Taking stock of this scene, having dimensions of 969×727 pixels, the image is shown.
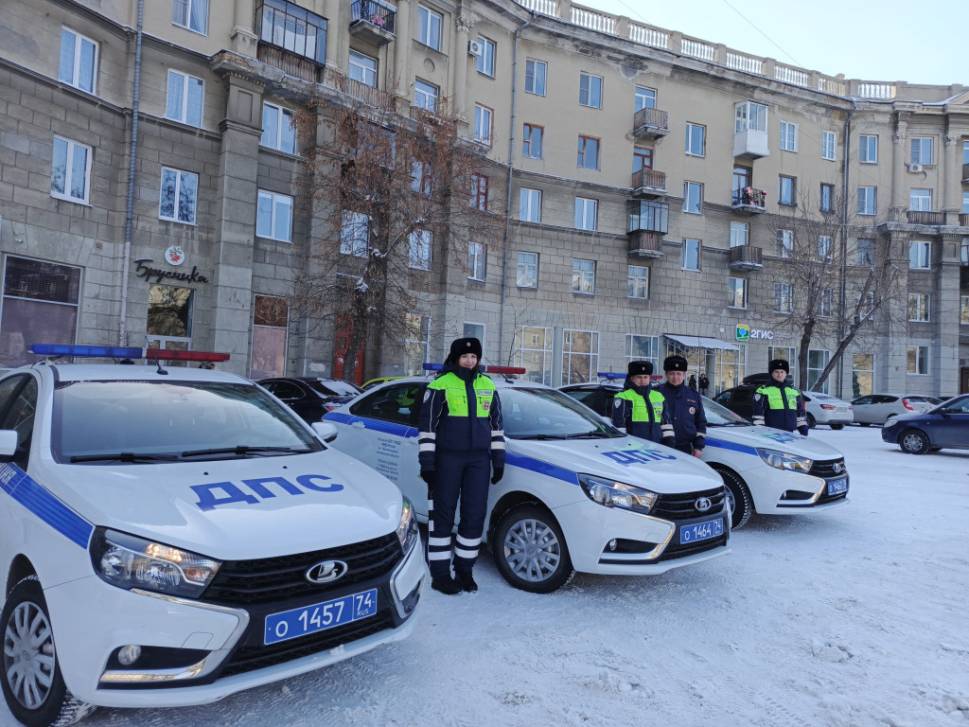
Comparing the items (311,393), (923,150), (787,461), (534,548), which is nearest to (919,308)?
(923,150)

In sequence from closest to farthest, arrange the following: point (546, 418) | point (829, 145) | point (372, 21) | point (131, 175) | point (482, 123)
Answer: point (546, 418) → point (131, 175) → point (372, 21) → point (482, 123) → point (829, 145)

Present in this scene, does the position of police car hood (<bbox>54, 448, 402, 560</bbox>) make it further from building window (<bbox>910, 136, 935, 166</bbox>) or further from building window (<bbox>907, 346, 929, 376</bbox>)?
building window (<bbox>910, 136, 935, 166</bbox>)

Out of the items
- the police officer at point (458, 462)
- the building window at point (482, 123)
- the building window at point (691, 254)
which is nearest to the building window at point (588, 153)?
the building window at point (482, 123)

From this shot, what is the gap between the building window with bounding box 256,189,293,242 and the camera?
21.6m

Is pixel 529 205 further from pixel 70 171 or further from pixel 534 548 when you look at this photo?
pixel 534 548

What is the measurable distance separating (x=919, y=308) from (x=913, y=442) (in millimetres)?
27482

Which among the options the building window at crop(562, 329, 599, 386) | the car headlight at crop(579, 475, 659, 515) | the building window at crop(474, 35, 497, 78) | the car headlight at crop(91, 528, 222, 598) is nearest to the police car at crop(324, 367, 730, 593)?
the car headlight at crop(579, 475, 659, 515)

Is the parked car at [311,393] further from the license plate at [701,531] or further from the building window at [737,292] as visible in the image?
the building window at [737,292]

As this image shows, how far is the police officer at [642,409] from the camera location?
284 inches

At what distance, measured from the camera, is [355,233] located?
2081cm

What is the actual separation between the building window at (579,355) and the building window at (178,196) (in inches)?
615

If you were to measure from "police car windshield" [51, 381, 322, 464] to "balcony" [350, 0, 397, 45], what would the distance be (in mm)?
21705

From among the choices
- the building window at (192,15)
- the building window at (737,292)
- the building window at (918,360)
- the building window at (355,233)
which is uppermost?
the building window at (192,15)

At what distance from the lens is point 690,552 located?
4.95m
